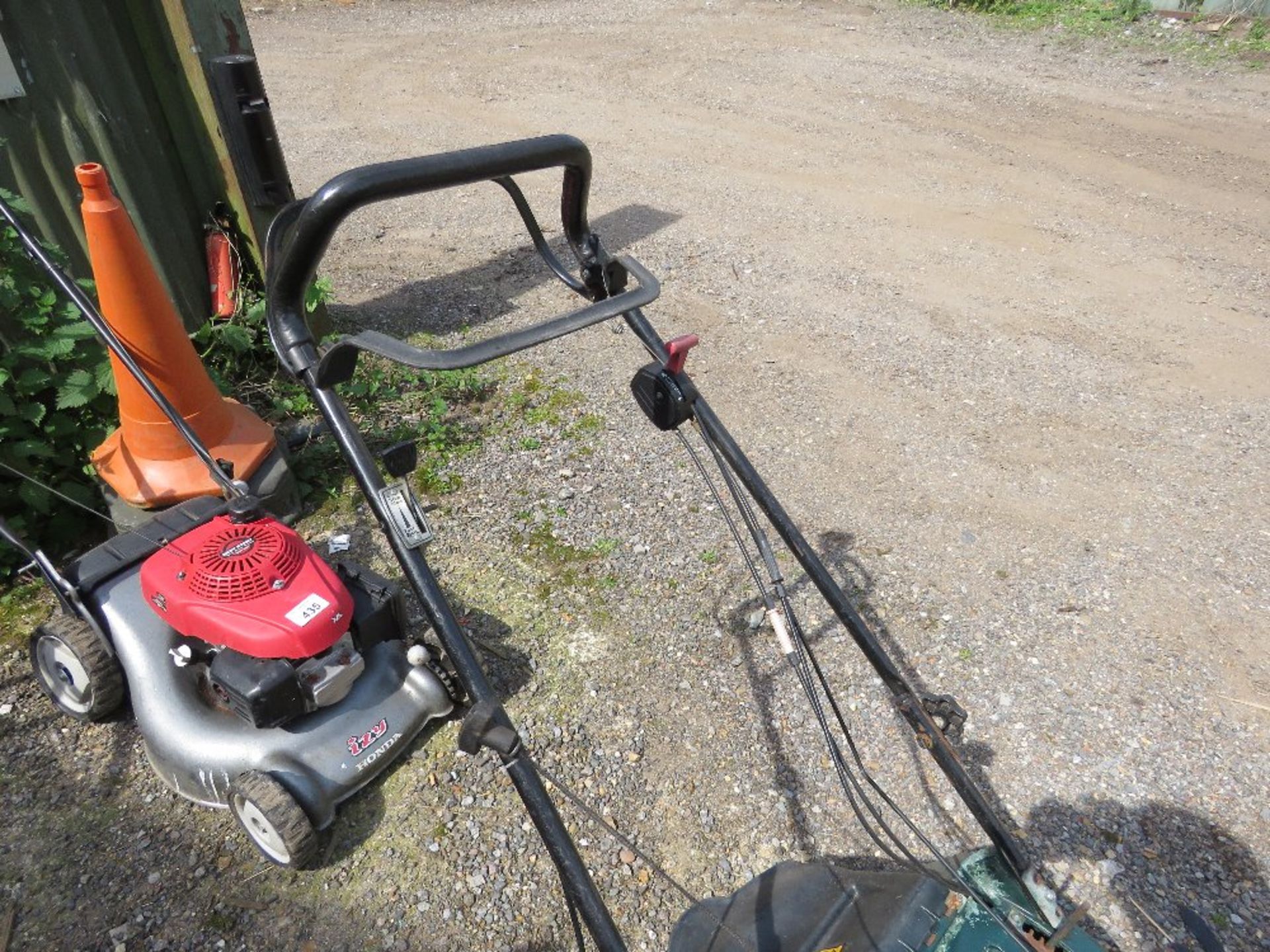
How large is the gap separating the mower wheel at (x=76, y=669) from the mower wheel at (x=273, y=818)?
1.88ft

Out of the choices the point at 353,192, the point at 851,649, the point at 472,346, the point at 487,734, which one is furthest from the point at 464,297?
the point at 487,734

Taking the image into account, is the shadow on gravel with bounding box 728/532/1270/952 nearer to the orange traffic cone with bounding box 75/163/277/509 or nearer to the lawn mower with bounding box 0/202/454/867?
the lawn mower with bounding box 0/202/454/867

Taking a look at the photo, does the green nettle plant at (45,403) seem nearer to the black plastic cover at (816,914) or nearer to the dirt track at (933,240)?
the dirt track at (933,240)

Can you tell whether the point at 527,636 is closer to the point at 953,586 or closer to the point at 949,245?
the point at 953,586

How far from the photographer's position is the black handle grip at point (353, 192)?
1414 mm

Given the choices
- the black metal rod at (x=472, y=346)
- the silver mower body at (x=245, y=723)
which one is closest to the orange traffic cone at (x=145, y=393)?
the silver mower body at (x=245, y=723)

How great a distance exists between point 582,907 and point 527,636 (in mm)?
1467

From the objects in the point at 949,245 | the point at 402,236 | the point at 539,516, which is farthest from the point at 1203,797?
the point at 402,236

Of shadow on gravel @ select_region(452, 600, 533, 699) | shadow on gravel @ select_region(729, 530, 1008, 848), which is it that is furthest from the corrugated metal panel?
shadow on gravel @ select_region(729, 530, 1008, 848)

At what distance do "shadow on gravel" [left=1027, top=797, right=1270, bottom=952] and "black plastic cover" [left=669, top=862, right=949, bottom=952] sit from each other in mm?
730

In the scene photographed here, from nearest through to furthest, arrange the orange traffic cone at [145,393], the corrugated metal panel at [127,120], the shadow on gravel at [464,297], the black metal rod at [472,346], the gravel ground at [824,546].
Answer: the black metal rod at [472,346] < the gravel ground at [824,546] < the orange traffic cone at [145,393] < the corrugated metal panel at [127,120] < the shadow on gravel at [464,297]

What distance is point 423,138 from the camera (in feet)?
22.9

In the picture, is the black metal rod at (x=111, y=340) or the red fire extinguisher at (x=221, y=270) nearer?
the black metal rod at (x=111, y=340)

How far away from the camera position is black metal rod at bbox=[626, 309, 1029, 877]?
177 centimetres
